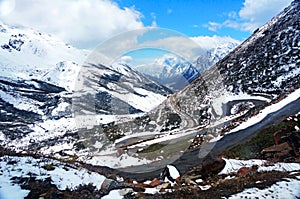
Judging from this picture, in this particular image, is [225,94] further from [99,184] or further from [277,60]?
[99,184]

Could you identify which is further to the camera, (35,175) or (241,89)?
(241,89)

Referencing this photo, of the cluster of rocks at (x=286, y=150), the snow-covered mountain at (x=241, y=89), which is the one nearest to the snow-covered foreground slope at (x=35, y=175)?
the cluster of rocks at (x=286, y=150)

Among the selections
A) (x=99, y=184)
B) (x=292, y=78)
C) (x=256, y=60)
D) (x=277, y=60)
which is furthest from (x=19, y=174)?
(x=256, y=60)

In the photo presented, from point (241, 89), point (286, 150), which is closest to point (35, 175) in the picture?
point (286, 150)

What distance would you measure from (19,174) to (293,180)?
35.9ft

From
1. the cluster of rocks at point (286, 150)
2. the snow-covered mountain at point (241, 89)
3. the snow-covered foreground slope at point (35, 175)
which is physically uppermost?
the snow-covered mountain at point (241, 89)

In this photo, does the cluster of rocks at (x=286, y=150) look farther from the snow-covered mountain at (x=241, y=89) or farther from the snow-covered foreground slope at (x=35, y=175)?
the snow-covered mountain at (x=241, y=89)

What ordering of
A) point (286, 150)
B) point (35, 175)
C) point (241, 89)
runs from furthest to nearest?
point (241, 89) < point (286, 150) < point (35, 175)

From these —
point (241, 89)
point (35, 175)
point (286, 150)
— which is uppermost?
point (241, 89)

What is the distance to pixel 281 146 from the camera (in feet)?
65.4

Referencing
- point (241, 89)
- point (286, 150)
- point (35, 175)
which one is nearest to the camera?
point (35, 175)

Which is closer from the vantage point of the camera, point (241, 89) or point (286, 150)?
point (286, 150)

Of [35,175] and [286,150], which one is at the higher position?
[35,175]

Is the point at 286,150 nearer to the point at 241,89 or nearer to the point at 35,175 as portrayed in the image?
the point at 35,175
